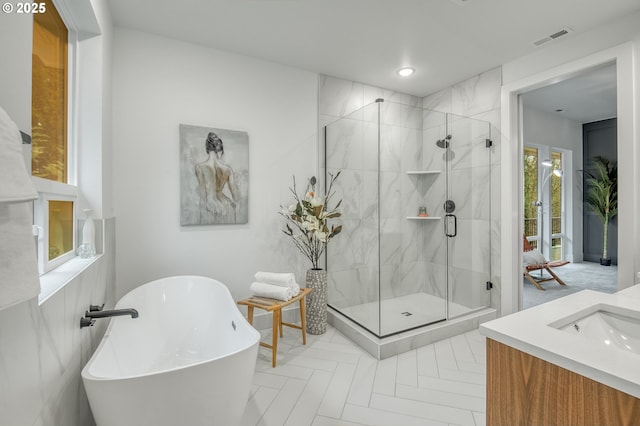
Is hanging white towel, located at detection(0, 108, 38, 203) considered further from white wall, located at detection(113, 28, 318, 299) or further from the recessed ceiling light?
the recessed ceiling light

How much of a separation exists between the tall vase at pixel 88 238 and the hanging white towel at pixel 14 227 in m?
1.23

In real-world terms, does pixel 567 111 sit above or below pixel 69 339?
above

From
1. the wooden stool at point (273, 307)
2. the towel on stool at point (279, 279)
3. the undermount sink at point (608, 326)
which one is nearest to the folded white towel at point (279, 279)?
the towel on stool at point (279, 279)

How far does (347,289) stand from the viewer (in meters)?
2.97

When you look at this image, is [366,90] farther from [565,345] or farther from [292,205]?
[565,345]

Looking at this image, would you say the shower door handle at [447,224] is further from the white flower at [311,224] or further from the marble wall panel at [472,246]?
the white flower at [311,224]

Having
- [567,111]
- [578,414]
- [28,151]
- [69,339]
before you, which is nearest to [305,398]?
[69,339]

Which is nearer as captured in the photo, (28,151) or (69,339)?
(28,151)

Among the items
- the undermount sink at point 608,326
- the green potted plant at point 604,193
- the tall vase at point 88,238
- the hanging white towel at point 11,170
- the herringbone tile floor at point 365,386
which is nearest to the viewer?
the hanging white towel at point 11,170

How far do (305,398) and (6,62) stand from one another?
6.63 feet

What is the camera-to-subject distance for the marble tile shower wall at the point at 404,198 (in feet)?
8.89

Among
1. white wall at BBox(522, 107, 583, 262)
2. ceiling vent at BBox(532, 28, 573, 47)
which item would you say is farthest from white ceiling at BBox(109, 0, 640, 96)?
white wall at BBox(522, 107, 583, 262)

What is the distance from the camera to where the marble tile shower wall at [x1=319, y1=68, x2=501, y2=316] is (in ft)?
8.89

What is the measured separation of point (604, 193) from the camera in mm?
5340
